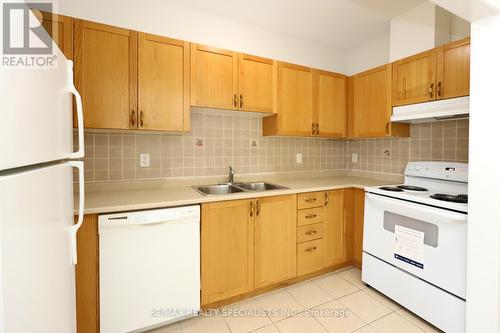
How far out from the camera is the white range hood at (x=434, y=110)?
1761 millimetres

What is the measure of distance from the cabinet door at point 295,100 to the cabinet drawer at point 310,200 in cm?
66

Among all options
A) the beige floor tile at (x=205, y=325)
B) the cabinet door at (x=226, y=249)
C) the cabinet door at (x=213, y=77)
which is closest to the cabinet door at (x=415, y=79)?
the cabinet door at (x=213, y=77)

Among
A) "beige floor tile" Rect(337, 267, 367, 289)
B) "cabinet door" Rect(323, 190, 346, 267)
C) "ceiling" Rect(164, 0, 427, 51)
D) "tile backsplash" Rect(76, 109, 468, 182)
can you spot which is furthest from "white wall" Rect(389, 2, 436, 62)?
"beige floor tile" Rect(337, 267, 367, 289)

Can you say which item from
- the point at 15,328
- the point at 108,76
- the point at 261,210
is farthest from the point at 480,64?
the point at 108,76

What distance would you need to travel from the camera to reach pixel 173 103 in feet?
6.15

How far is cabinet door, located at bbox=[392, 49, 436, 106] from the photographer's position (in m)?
1.99

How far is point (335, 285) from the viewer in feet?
7.27

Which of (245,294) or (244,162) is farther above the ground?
(244,162)

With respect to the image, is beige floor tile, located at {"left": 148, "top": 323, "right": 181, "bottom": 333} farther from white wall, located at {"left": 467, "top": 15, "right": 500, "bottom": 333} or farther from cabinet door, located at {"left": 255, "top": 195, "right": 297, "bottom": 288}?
white wall, located at {"left": 467, "top": 15, "right": 500, "bottom": 333}

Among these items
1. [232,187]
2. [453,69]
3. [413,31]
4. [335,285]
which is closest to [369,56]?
[413,31]

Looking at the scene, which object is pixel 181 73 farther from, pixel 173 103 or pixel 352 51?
pixel 352 51

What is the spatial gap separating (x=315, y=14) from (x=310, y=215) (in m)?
1.98

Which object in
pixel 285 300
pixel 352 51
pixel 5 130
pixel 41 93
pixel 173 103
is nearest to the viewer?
pixel 5 130

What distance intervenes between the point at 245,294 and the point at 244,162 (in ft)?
4.18
